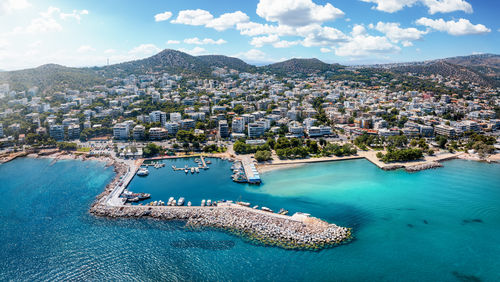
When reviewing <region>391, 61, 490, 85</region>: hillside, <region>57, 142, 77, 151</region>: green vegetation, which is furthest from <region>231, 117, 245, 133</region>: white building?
<region>391, 61, 490, 85</region>: hillside

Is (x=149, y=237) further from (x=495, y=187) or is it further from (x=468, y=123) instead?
(x=468, y=123)

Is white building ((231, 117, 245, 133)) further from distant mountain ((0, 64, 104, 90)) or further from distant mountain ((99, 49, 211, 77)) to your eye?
distant mountain ((99, 49, 211, 77))

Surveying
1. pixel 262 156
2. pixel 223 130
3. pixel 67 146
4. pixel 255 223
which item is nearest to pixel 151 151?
pixel 223 130

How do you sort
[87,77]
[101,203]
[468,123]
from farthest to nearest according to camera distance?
[87,77], [468,123], [101,203]

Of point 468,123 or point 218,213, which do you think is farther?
point 468,123

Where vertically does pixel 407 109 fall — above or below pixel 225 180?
above

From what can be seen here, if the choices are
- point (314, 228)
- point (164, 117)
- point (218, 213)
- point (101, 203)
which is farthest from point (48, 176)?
point (314, 228)

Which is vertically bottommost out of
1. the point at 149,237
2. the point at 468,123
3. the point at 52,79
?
the point at 149,237
